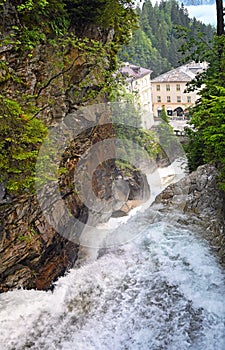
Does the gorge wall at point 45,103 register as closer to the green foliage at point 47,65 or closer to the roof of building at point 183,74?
the green foliage at point 47,65

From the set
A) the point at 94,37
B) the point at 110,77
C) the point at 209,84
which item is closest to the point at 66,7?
the point at 94,37

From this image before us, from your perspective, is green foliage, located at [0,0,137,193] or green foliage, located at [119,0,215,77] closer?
green foliage, located at [0,0,137,193]

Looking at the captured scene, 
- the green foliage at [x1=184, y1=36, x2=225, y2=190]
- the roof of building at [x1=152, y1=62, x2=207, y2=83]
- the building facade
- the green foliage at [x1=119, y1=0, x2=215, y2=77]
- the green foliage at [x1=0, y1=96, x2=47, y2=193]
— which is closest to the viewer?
the green foliage at [x1=184, y1=36, x2=225, y2=190]

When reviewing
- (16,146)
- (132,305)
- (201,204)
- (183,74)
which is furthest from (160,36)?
(132,305)

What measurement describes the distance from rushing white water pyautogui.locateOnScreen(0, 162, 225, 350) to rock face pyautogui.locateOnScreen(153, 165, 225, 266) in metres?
0.36

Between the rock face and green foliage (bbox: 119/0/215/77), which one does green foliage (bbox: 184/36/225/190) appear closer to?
the rock face

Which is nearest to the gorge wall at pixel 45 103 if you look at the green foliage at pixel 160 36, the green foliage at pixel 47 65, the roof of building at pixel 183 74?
the green foliage at pixel 47 65

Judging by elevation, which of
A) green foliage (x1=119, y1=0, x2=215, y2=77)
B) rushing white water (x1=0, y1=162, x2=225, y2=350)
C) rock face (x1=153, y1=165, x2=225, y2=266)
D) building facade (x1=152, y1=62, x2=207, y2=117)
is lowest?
rushing white water (x1=0, y1=162, x2=225, y2=350)

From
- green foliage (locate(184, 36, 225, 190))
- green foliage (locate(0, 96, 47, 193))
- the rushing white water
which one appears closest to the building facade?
green foliage (locate(184, 36, 225, 190))

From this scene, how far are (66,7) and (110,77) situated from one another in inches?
92.0

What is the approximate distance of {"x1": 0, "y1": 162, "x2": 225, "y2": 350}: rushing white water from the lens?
537cm

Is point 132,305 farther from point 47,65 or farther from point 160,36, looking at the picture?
point 160,36

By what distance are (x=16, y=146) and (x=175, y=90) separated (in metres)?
39.5

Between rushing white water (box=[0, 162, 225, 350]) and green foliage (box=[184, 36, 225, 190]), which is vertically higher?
green foliage (box=[184, 36, 225, 190])
